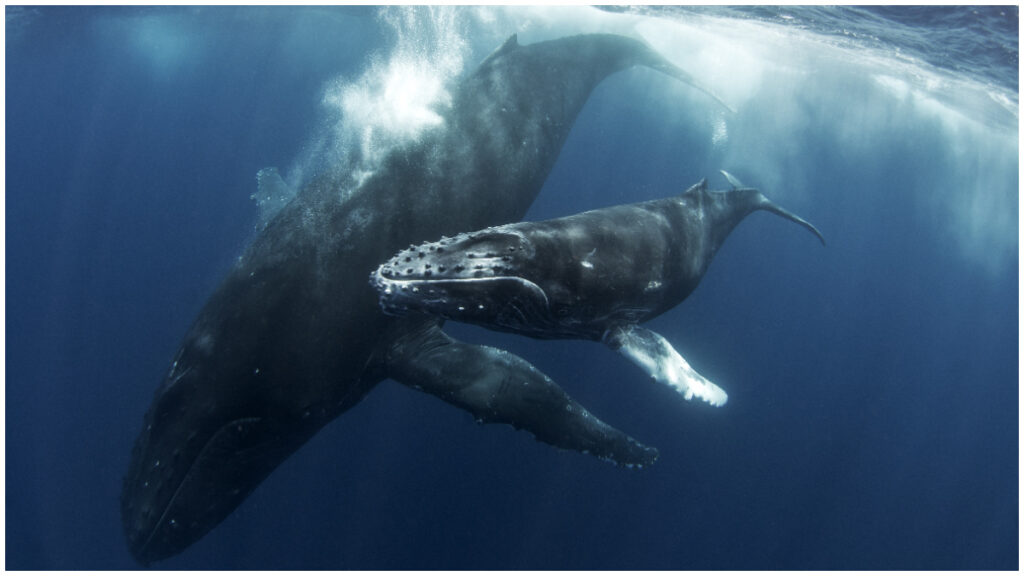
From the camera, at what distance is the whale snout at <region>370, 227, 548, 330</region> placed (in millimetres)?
5438

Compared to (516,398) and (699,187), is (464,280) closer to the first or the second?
(516,398)

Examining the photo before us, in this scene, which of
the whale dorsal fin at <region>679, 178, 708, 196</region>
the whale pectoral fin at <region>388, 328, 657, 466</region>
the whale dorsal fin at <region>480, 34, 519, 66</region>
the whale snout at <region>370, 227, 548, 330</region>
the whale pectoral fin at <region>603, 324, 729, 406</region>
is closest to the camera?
the whale snout at <region>370, 227, 548, 330</region>

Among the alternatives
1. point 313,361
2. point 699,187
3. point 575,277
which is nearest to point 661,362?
point 575,277

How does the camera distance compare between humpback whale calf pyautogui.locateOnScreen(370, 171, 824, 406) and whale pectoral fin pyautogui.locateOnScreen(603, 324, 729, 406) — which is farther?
whale pectoral fin pyautogui.locateOnScreen(603, 324, 729, 406)

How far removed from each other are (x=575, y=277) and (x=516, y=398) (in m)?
1.83

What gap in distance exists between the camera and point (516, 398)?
690 centimetres

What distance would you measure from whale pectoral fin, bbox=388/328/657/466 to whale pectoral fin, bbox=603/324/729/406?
98cm

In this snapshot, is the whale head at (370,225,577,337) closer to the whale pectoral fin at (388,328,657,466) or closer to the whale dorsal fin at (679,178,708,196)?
the whale pectoral fin at (388,328,657,466)

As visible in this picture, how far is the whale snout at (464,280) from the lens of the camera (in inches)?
→ 214

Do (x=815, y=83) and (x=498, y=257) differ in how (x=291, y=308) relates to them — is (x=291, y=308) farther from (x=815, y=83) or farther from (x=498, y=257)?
(x=815, y=83)

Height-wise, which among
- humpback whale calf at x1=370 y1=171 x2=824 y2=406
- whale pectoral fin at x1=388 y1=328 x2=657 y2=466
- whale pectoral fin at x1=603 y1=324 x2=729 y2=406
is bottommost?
whale pectoral fin at x1=388 y1=328 x2=657 y2=466

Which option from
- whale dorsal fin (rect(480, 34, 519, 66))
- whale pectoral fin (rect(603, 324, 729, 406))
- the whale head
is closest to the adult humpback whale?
whale pectoral fin (rect(603, 324, 729, 406))

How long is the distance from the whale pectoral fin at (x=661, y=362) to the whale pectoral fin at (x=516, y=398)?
98cm

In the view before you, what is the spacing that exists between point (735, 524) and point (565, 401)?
2002 cm
